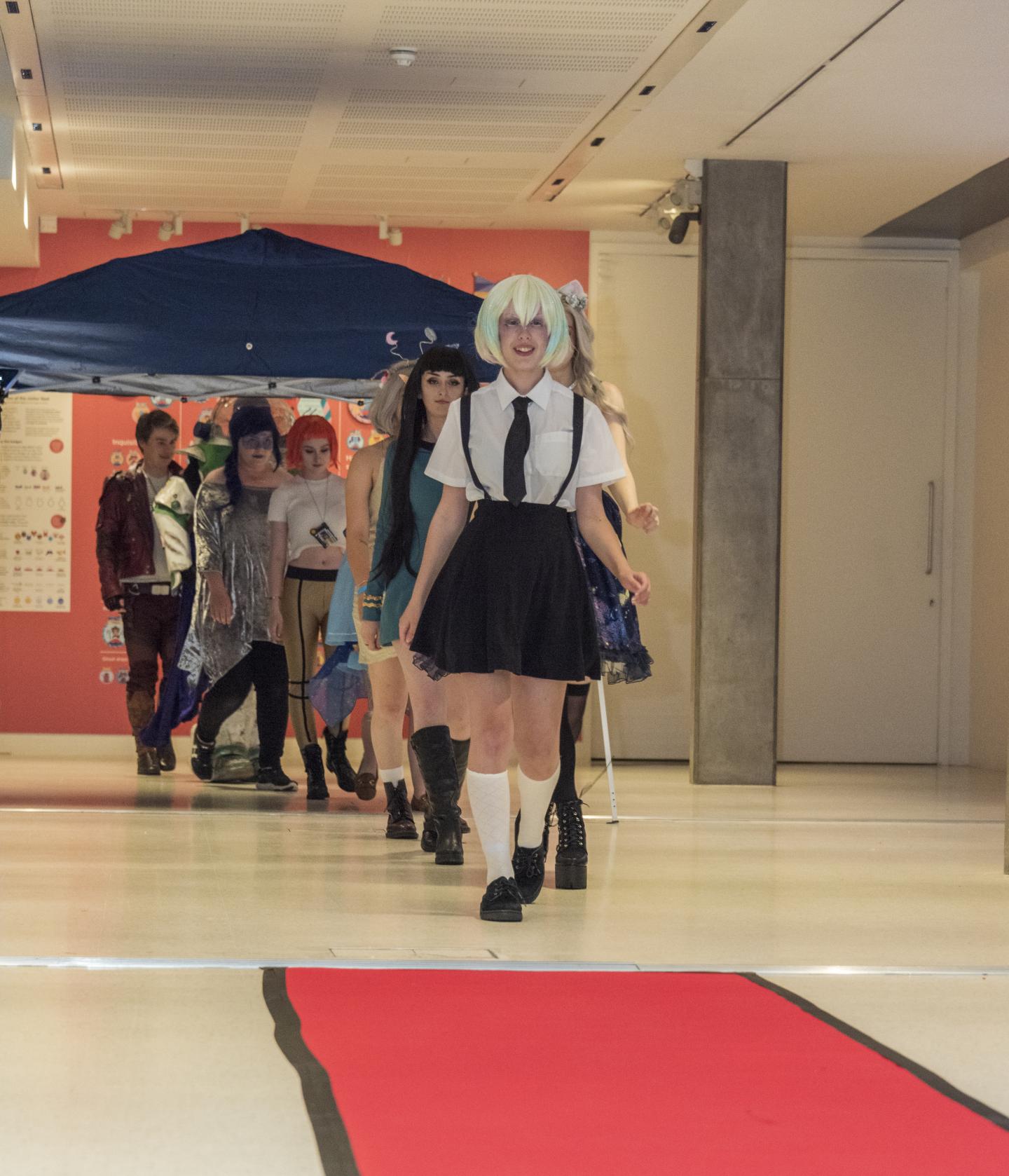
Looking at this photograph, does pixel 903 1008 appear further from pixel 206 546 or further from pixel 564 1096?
pixel 206 546

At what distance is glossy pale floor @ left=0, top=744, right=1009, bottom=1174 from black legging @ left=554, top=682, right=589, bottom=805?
0.26 meters

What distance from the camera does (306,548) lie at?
21.8 ft

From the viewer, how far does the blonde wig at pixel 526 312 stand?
3.69 metres

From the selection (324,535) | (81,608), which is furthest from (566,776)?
(81,608)

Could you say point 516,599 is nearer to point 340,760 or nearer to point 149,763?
point 340,760

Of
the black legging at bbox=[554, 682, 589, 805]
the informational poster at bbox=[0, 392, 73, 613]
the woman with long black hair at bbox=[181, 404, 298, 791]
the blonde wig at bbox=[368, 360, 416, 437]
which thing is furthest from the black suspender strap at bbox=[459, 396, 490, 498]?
the informational poster at bbox=[0, 392, 73, 613]

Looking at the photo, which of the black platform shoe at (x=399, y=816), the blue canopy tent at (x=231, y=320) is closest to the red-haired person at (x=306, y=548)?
the blue canopy tent at (x=231, y=320)

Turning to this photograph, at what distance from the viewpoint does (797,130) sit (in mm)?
7355

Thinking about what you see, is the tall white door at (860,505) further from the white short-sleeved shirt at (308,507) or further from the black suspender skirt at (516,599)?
the black suspender skirt at (516,599)

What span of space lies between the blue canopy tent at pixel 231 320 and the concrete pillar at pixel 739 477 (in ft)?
7.13

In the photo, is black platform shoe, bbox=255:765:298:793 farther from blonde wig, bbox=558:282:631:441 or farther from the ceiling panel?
blonde wig, bbox=558:282:631:441

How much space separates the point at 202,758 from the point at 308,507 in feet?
4.09

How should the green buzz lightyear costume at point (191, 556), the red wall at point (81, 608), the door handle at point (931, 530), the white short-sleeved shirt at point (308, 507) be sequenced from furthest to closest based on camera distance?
1. the door handle at point (931, 530)
2. the red wall at point (81, 608)
3. the green buzz lightyear costume at point (191, 556)
4. the white short-sleeved shirt at point (308, 507)

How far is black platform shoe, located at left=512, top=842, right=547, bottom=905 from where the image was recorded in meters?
3.93
